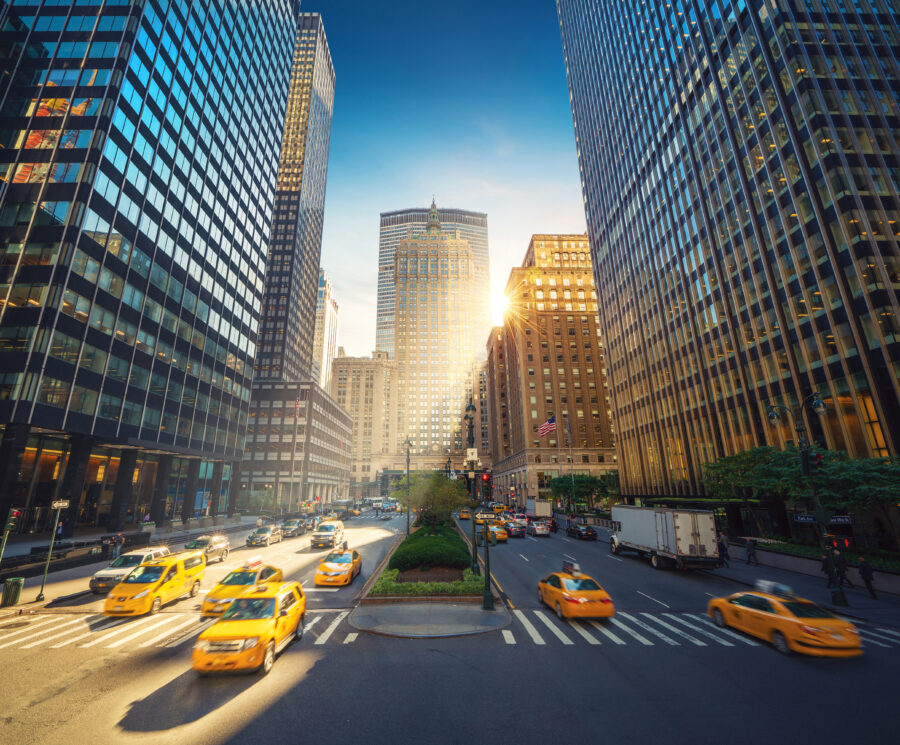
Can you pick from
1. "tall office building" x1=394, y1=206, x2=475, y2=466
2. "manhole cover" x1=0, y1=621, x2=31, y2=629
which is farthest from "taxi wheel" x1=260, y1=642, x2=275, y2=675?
"tall office building" x1=394, y1=206, x2=475, y2=466

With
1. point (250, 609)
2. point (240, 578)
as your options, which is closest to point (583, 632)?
point (250, 609)

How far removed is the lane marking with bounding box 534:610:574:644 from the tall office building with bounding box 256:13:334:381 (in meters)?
100

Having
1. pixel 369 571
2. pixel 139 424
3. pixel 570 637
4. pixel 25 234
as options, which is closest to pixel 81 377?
pixel 139 424

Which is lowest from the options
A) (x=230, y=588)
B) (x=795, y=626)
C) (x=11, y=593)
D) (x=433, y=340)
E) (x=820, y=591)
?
(x=820, y=591)

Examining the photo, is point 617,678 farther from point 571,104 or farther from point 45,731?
point 571,104

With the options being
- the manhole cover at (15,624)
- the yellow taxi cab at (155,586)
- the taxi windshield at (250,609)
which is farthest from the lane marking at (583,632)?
the manhole cover at (15,624)

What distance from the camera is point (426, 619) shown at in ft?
46.0

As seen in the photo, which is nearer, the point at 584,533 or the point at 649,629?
the point at 649,629

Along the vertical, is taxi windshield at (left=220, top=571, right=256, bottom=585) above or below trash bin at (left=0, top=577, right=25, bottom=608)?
above

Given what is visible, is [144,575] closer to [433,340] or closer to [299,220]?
[299,220]

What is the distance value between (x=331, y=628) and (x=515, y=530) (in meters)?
30.5

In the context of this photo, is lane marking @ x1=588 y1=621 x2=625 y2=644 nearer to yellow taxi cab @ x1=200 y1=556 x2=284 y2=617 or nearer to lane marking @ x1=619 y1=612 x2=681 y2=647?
lane marking @ x1=619 y1=612 x2=681 y2=647

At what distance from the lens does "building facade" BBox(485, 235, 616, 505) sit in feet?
289

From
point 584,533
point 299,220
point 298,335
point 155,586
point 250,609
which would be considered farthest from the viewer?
point 298,335
